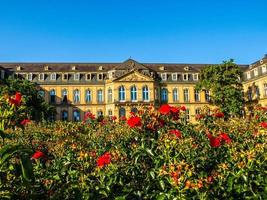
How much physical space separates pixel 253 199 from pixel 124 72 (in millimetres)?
42804

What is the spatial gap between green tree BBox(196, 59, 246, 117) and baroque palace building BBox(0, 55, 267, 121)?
6089 millimetres

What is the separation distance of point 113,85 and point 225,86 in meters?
16.3

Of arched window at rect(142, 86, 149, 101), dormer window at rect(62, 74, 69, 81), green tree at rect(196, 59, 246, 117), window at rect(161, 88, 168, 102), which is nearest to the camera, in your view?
green tree at rect(196, 59, 246, 117)

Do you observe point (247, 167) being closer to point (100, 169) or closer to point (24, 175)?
point (100, 169)

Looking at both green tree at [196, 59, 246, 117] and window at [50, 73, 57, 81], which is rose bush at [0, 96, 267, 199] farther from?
window at [50, 73, 57, 81]

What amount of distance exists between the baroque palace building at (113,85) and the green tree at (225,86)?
240 inches

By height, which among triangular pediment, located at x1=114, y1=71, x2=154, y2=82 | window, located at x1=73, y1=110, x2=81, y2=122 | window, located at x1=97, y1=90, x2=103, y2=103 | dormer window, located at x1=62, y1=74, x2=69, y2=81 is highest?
dormer window, located at x1=62, y1=74, x2=69, y2=81

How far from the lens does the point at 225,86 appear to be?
1558 inches

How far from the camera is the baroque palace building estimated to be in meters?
46.2

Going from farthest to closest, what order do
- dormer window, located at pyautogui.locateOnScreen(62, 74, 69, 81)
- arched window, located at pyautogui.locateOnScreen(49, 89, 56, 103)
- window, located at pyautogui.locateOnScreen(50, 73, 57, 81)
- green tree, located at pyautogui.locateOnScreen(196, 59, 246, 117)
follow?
dormer window, located at pyautogui.locateOnScreen(62, 74, 69, 81), window, located at pyautogui.locateOnScreen(50, 73, 57, 81), arched window, located at pyautogui.locateOnScreen(49, 89, 56, 103), green tree, located at pyautogui.locateOnScreen(196, 59, 246, 117)

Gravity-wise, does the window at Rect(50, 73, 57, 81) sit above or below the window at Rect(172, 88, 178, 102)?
above

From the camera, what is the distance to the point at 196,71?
51.4 metres

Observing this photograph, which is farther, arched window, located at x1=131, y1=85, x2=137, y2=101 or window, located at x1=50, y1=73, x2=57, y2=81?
window, located at x1=50, y1=73, x2=57, y2=81

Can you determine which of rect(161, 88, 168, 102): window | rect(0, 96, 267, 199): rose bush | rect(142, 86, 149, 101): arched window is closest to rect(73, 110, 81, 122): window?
rect(142, 86, 149, 101): arched window
